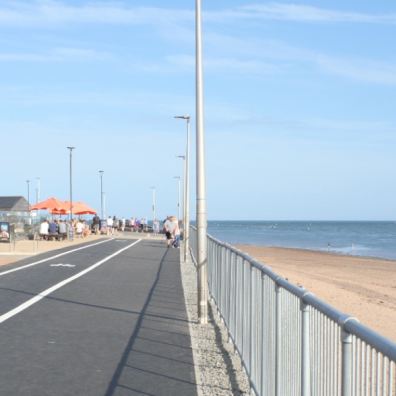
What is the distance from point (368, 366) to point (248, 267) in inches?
192

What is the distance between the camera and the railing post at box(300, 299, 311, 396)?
4863mm

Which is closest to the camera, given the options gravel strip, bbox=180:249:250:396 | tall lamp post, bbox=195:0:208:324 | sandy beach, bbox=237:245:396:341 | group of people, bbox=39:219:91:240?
gravel strip, bbox=180:249:250:396

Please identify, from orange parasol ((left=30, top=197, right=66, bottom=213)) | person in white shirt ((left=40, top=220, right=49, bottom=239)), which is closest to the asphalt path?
person in white shirt ((left=40, top=220, right=49, bottom=239))

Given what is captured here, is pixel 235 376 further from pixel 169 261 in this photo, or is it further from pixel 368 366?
pixel 169 261

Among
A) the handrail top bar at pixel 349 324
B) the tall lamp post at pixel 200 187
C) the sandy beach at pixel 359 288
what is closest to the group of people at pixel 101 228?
the sandy beach at pixel 359 288

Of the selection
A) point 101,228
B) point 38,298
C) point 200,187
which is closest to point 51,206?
point 101,228

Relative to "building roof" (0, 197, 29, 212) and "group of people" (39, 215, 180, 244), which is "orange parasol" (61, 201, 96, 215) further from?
"building roof" (0, 197, 29, 212)

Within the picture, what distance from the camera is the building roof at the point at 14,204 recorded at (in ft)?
269

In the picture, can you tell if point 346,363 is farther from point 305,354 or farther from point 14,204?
point 14,204

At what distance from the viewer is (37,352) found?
30.4 ft

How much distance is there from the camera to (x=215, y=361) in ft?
29.5

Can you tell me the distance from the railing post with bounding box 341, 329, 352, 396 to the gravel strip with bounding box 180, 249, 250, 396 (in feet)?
12.1

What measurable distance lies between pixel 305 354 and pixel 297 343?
371 millimetres

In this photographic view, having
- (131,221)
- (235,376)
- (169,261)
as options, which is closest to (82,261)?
(169,261)
